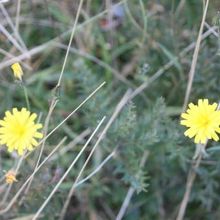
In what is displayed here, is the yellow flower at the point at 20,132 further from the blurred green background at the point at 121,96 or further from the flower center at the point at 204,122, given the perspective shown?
the flower center at the point at 204,122

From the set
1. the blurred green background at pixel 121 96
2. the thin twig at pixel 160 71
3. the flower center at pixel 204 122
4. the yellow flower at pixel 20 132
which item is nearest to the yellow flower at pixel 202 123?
the flower center at pixel 204 122

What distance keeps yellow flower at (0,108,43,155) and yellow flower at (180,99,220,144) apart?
0.30m

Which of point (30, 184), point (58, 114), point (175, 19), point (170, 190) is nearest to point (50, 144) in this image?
point (58, 114)

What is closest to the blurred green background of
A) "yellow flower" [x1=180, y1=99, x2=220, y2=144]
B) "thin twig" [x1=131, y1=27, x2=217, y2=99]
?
"thin twig" [x1=131, y1=27, x2=217, y2=99]

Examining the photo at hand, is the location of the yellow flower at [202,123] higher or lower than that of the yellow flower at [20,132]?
higher

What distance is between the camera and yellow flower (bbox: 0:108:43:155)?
3.18ft

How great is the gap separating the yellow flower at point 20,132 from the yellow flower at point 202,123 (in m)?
0.30

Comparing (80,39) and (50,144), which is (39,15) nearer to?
(80,39)

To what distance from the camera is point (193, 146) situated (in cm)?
127

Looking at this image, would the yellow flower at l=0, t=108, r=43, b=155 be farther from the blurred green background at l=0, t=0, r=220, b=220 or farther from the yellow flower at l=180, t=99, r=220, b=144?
the yellow flower at l=180, t=99, r=220, b=144

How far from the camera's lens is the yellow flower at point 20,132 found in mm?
970

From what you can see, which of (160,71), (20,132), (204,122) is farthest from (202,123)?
(160,71)

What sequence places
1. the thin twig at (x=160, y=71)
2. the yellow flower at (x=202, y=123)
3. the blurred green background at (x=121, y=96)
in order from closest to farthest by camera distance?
the yellow flower at (x=202, y=123) < the blurred green background at (x=121, y=96) < the thin twig at (x=160, y=71)

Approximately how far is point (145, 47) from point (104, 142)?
15.7 inches
